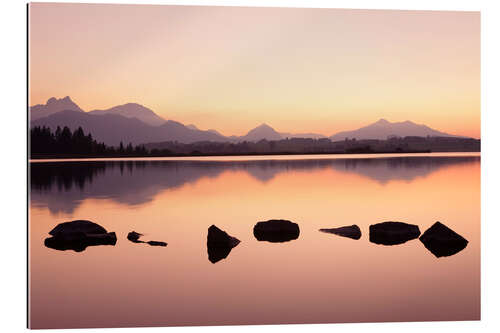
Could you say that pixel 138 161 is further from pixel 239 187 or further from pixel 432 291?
pixel 432 291

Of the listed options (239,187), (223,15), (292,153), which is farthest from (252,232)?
(223,15)

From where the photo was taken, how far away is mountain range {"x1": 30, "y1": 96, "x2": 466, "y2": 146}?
520 centimetres

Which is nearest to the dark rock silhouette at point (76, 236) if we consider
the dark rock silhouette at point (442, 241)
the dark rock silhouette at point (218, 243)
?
the dark rock silhouette at point (218, 243)

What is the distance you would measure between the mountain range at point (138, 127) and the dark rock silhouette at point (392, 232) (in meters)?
0.84

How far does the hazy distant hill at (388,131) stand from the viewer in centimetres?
559

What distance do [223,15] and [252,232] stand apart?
204cm

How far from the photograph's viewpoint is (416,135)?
5.62m

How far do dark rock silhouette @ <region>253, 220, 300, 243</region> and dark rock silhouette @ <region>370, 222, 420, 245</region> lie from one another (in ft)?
2.43

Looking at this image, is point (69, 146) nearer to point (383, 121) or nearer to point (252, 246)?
point (252, 246)

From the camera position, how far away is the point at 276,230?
5.50m

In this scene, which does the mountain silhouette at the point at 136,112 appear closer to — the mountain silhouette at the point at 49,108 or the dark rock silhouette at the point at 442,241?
the mountain silhouette at the point at 49,108

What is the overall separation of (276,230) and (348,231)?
28.3 inches

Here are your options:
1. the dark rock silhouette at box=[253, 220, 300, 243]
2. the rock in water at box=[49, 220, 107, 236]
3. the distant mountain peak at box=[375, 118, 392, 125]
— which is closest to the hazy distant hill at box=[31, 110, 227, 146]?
the rock in water at box=[49, 220, 107, 236]

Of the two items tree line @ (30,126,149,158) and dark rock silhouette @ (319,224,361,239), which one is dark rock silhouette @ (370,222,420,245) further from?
tree line @ (30,126,149,158)
